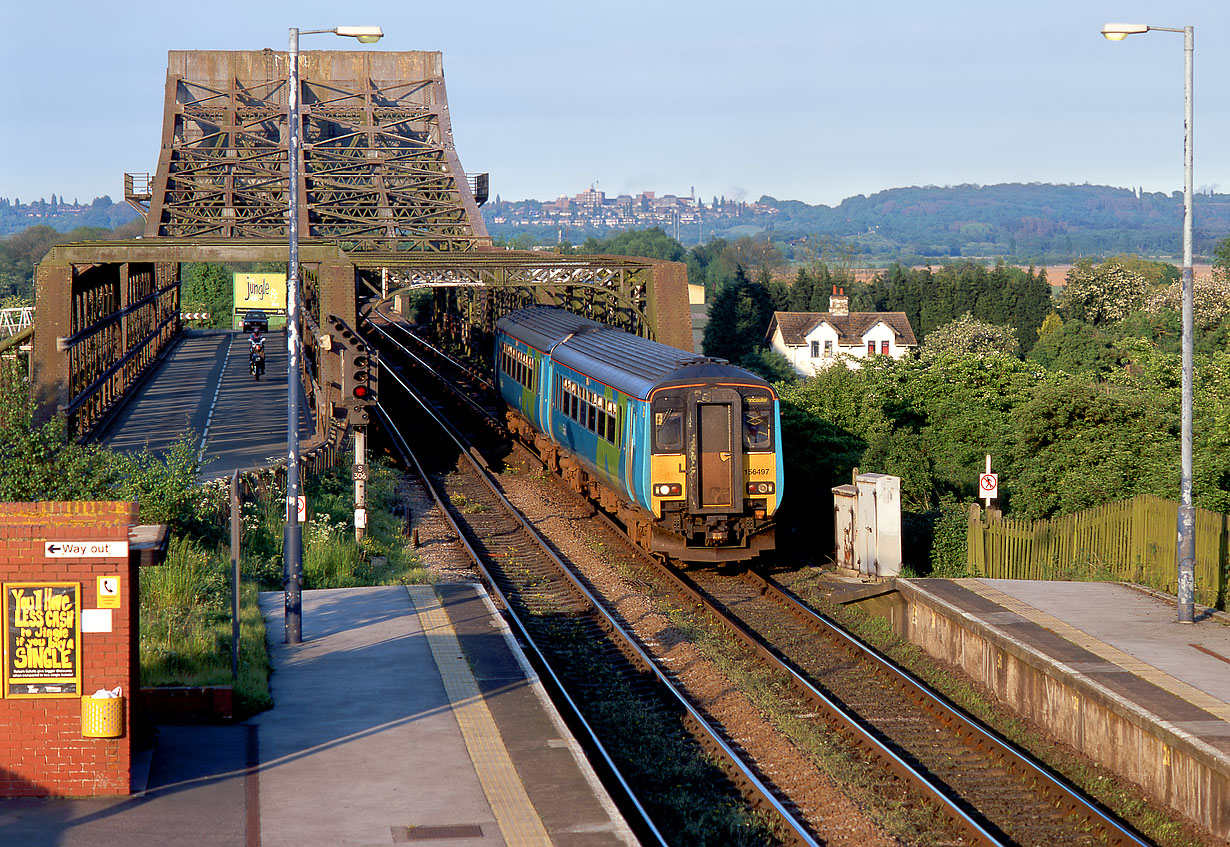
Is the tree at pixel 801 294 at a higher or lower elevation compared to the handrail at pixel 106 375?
higher

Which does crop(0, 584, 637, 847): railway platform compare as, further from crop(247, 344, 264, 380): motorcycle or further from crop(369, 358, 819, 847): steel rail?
crop(247, 344, 264, 380): motorcycle

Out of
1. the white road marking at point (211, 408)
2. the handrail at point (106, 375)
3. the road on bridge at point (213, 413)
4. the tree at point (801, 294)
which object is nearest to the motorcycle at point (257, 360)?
the road on bridge at point (213, 413)

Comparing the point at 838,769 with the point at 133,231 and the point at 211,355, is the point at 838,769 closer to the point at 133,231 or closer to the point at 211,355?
the point at 211,355

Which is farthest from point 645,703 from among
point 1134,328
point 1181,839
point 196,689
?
point 1134,328

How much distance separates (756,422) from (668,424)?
1339mm

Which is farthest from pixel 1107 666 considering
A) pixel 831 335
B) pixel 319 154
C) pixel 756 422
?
pixel 831 335

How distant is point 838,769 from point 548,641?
17.3 ft

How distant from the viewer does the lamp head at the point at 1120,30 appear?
1370 centimetres

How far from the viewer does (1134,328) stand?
230 ft

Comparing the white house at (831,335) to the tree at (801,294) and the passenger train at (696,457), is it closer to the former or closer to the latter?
the tree at (801,294)

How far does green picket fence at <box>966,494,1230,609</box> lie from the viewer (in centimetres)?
1702

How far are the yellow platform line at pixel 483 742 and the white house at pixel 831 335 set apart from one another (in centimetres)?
7088

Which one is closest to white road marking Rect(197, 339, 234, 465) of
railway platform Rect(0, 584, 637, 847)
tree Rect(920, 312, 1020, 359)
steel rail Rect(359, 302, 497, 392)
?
steel rail Rect(359, 302, 497, 392)

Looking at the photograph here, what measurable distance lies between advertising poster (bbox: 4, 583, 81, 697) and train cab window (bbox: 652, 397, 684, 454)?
10.1 meters
